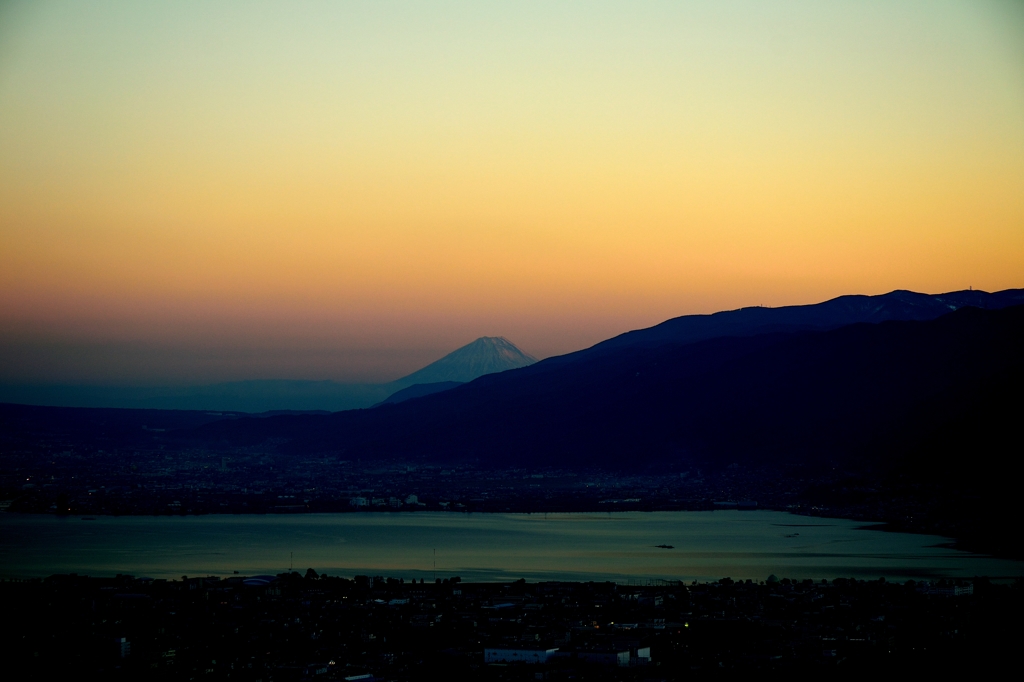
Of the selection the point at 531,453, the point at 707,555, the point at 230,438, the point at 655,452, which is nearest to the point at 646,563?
the point at 707,555

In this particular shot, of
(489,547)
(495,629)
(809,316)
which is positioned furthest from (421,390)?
(495,629)

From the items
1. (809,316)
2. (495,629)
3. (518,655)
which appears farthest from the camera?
(809,316)

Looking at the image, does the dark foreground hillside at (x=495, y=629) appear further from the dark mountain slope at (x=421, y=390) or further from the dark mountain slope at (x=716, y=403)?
the dark mountain slope at (x=421, y=390)

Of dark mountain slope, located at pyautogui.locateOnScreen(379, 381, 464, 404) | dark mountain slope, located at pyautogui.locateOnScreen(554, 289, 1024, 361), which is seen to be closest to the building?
dark mountain slope, located at pyautogui.locateOnScreen(554, 289, 1024, 361)

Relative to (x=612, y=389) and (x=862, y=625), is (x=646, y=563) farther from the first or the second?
(x=612, y=389)

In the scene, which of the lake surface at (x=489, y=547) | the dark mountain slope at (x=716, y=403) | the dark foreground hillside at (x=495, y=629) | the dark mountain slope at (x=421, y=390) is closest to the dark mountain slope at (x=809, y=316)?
the dark mountain slope at (x=716, y=403)

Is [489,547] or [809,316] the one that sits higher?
[809,316]

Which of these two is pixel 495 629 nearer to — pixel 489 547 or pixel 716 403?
pixel 489 547
